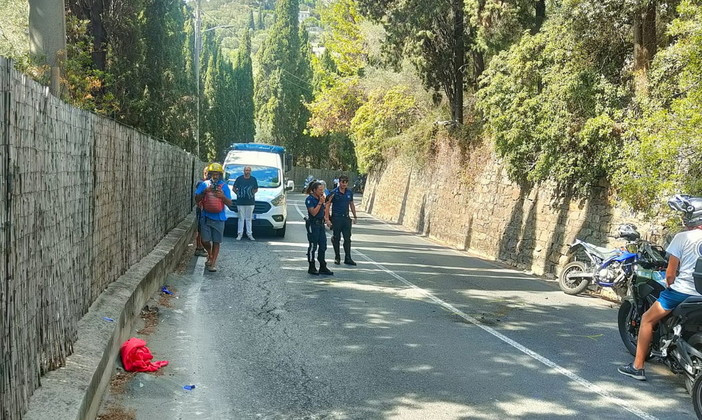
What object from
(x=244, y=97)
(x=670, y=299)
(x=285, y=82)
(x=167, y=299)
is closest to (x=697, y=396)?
(x=670, y=299)

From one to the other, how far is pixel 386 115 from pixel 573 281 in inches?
756

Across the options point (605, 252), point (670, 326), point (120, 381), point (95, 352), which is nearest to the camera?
point (95, 352)

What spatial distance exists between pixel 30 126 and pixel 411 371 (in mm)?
4084

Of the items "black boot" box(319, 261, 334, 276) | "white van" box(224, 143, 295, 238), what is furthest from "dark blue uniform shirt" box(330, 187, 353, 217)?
"white van" box(224, 143, 295, 238)

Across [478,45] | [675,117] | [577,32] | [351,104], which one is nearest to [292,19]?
[351,104]

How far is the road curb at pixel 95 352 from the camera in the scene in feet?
14.1

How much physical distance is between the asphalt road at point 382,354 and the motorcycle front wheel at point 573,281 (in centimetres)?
25

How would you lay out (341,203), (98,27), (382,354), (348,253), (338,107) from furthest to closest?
(338,107), (98,27), (348,253), (341,203), (382,354)

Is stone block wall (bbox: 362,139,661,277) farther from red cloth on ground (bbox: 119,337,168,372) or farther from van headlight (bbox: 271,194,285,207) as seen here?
red cloth on ground (bbox: 119,337,168,372)

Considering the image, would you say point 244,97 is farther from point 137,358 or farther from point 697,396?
point 697,396

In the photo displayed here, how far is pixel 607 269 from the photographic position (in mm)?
11945

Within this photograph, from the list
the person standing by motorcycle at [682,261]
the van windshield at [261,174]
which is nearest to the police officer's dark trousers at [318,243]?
the person standing by motorcycle at [682,261]

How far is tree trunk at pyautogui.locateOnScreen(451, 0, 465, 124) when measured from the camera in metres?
22.7

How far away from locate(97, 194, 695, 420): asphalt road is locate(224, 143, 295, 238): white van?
6352 mm
